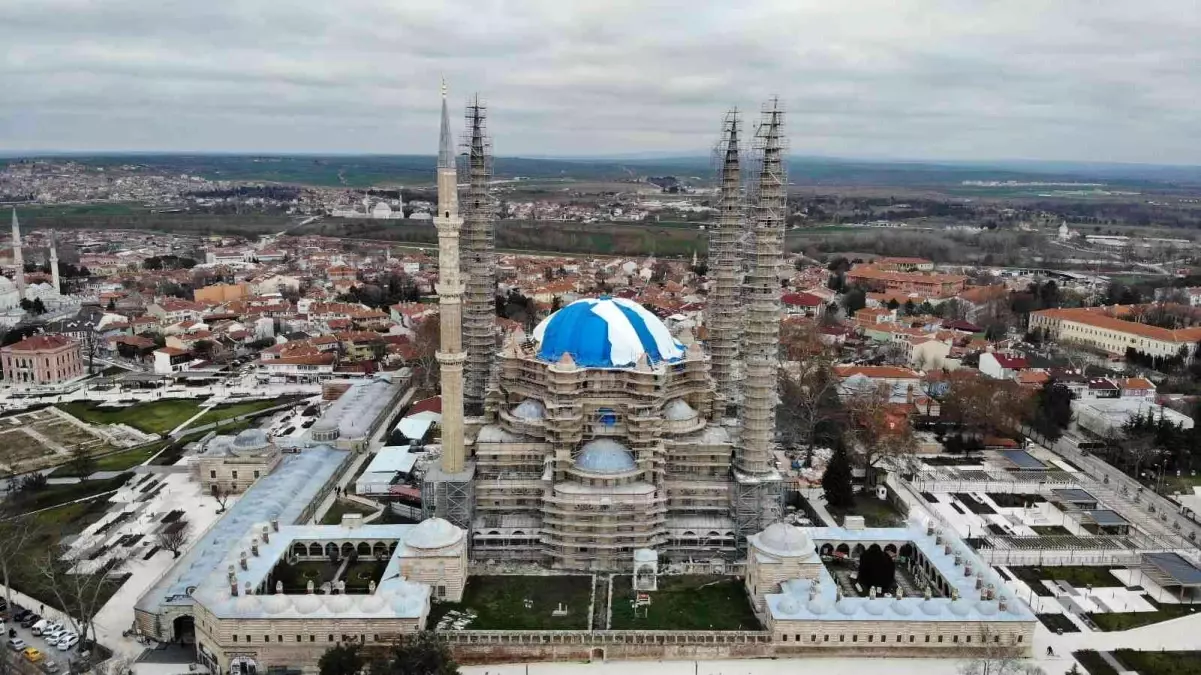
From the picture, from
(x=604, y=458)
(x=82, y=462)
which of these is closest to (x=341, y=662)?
(x=604, y=458)

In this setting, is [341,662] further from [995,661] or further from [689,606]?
[995,661]

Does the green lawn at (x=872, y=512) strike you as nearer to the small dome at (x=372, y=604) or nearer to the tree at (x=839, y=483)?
the tree at (x=839, y=483)

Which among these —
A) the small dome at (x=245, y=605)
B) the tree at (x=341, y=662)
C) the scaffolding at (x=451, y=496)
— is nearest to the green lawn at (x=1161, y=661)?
the scaffolding at (x=451, y=496)

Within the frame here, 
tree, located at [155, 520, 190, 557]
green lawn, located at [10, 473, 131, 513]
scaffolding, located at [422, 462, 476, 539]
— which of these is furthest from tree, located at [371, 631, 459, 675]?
green lawn, located at [10, 473, 131, 513]

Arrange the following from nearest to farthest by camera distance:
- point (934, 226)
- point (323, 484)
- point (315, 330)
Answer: point (323, 484) < point (315, 330) < point (934, 226)

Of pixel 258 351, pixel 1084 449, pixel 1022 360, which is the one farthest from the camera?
pixel 258 351

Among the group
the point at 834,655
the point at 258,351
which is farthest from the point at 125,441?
the point at 834,655

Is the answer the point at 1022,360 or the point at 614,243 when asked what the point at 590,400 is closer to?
the point at 1022,360

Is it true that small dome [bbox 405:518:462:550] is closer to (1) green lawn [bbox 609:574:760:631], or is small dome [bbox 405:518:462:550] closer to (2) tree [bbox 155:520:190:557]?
(1) green lawn [bbox 609:574:760:631]
